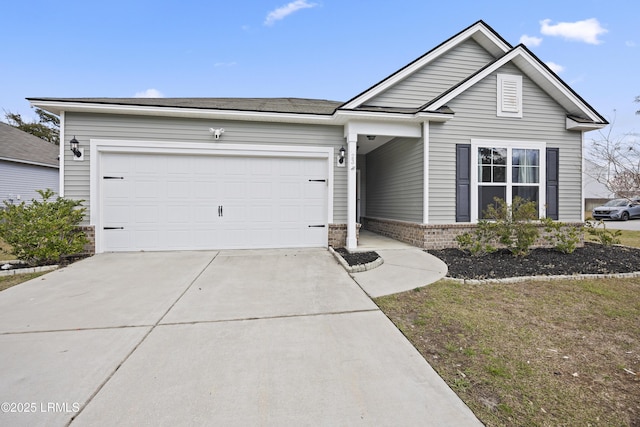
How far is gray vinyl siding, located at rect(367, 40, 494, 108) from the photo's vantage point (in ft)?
26.7

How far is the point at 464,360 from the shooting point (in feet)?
8.46

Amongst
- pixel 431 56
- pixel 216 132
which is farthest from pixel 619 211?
pixel 216 132

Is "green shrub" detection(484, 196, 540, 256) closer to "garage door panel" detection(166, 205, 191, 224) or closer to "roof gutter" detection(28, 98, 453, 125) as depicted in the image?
"roof gutter" detection(28, 98, 453, 125)

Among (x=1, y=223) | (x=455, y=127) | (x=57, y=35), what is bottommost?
(x=1, y=223)

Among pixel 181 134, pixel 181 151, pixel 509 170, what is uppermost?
pixel 181 134

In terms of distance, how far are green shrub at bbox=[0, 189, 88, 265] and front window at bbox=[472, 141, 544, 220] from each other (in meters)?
9.45

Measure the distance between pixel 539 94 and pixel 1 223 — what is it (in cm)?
1268

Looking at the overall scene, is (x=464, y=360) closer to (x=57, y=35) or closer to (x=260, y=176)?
(x=260, y=176)

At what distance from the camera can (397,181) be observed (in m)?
8.79

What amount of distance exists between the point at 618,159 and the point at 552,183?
593 cm

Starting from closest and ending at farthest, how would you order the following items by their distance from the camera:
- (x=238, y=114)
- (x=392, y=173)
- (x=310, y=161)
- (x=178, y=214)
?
(x=238, y=114)
(x=178, y=214)
(x=310, y=161)
(x=392, y=173)

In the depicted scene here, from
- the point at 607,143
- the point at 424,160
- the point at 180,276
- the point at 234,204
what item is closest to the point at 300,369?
the point at 180,276

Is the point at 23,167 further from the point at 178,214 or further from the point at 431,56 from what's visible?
the point at 431,56

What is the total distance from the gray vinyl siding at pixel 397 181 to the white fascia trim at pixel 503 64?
1.20 meters
